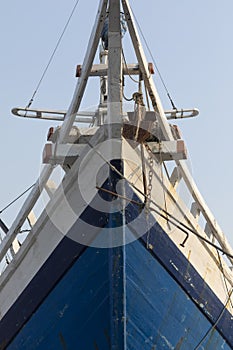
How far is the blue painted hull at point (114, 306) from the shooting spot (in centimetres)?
744

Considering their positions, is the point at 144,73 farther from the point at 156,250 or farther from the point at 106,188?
the point at 156,250

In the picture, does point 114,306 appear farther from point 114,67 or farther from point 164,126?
point 114,67

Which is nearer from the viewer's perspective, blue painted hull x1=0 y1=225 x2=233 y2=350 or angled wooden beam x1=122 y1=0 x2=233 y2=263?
blue painted hull x1=0 y1=225 x2=233 y2=350

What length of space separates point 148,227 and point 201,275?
1035 mm

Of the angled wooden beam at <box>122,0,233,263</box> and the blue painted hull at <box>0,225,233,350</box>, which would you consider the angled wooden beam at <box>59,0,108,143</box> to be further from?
the blue painted hull at <box>0,225,233,350</box>

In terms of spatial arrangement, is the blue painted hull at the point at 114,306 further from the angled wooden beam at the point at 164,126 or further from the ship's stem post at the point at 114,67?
the ship's stem post at the point at 114,67

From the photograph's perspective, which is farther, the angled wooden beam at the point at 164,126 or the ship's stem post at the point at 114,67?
the angled wooden beam at the point at 164,126

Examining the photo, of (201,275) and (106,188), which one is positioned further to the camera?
(201,275)

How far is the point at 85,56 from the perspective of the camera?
853 centimetres

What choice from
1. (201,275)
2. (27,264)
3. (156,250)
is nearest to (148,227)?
(156,250)

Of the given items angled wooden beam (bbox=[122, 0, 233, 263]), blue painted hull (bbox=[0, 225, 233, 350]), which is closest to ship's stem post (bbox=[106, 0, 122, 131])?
angled wooden beam (bbox=[122, 0, 233, 263])

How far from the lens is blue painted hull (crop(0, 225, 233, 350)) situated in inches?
293

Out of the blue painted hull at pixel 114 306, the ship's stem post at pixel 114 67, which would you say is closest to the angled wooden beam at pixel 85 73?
the ship's stem post at pixel 114 67

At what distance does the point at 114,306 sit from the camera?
24.3 feet
